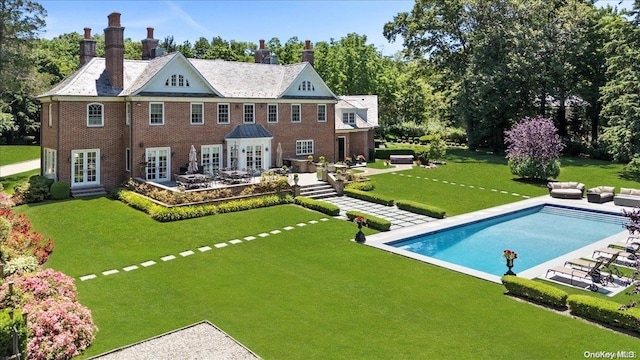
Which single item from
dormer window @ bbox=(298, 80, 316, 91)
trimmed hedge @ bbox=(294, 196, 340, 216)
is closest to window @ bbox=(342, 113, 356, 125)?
dormer window @ bbox=(298, 80, 316, 91)

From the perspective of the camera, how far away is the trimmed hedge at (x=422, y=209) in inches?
958

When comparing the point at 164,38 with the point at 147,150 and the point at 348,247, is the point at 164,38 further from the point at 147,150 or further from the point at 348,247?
the point at 348,247

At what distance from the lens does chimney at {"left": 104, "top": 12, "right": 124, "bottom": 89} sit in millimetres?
28672

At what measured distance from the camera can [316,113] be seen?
36.8 metres

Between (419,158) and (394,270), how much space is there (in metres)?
27.4

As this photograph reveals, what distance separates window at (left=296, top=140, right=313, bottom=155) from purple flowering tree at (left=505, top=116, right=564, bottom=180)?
566 inches

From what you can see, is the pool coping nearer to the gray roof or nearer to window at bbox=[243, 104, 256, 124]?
the gray roof

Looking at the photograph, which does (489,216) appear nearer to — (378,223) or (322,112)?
(378,223)

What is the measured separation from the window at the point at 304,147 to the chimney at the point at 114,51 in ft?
41.5

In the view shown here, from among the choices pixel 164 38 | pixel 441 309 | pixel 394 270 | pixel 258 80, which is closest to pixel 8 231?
pixel 394 270

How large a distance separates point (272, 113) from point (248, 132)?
2.86 meters

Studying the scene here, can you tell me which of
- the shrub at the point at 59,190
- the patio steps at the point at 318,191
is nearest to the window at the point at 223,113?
the patio steps at the point at 318,191

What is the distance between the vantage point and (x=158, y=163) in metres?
29.2

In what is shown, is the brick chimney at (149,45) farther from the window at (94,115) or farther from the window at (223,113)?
the window at (94,115)
